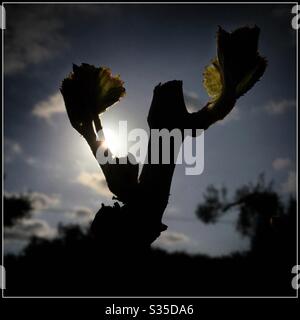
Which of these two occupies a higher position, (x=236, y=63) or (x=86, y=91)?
(x=236, y=63)

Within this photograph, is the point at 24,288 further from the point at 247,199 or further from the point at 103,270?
the point at 103,270

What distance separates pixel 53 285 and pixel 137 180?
8.97m

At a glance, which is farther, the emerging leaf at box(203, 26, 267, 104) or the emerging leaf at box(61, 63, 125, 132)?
the emerging leaf at box(61, 63, 125, 132)

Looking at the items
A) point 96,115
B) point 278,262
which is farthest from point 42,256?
point 96,115

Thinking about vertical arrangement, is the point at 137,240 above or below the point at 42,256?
above

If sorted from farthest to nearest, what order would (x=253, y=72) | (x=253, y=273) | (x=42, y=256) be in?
(x=42, y=256)
(x=253, y=273)
(x=253, y=72)

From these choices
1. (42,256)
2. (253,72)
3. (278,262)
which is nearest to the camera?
(253,72)

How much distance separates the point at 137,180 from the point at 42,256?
13403 mm

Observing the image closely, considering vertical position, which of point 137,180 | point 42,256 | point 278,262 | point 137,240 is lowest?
point 42,256

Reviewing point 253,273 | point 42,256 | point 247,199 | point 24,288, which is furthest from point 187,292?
point 42,256

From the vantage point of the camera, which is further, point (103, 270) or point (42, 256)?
point (42, 256)

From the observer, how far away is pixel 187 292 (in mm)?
9016

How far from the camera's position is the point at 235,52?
2.29 m

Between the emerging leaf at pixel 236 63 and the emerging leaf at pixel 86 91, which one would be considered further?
the emerging leaf at pixel 86 91
